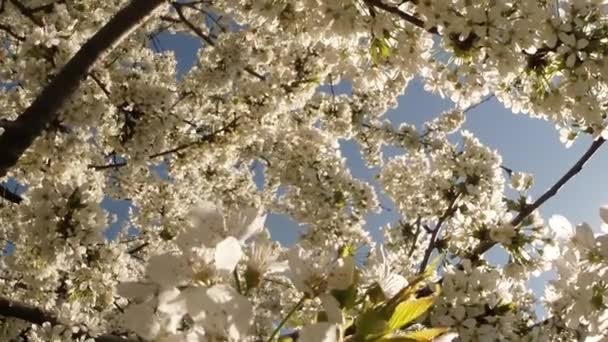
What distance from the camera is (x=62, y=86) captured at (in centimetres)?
415

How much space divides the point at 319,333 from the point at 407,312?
30 cm

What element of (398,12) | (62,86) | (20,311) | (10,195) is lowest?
(20,311)

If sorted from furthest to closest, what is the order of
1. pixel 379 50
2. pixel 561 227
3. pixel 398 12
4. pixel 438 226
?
pixel 438 226
pixel 379 50
pixel 398 12
pixel 561 227

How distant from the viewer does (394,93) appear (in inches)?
333

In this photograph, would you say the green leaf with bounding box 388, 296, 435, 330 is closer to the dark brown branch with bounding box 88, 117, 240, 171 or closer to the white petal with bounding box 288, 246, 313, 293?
the white petal with bounding box 288, 246, 313, 293

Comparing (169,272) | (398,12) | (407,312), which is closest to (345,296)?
(407,312)

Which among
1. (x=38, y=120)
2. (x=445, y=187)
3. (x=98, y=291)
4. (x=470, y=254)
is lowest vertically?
(x=470, y=254)

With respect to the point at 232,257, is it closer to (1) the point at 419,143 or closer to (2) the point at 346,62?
(2) the point at 346,62

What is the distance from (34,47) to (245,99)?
7.88 feet

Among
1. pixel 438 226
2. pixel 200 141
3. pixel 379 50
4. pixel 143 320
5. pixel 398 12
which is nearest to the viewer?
pixel 143 320

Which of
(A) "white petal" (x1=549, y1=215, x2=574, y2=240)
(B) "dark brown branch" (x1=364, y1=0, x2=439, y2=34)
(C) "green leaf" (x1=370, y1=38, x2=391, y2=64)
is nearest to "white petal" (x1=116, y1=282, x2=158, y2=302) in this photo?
(A) "white petal" (x1=549, y1=215, x2=574, y2=240)

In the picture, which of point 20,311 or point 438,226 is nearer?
point 20,311

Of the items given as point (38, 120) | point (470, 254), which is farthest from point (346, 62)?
point (38, 120)

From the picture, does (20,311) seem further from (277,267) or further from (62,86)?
(277,267)
